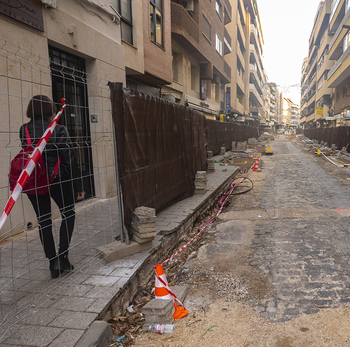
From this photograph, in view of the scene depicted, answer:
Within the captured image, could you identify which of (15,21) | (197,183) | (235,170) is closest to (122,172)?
(15,21)

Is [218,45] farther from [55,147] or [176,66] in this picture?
[55,147]

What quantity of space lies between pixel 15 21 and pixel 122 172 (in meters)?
3.44

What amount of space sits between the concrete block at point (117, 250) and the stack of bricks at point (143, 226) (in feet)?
0.34

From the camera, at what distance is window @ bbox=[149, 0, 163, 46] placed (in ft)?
39.9

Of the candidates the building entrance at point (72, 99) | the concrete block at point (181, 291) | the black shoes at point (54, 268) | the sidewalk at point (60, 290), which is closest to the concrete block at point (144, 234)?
the sidewalk at point (60, 290)

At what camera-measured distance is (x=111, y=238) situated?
4609mm

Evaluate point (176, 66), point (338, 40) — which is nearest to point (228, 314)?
point (176, 66)

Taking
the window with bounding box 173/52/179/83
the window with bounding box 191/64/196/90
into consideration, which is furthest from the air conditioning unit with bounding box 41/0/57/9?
the window with bounding box 191/64/196/90

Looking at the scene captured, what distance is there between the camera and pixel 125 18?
972 centimetres

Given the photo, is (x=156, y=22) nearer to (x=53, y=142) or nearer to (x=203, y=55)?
(x=203, y=55)

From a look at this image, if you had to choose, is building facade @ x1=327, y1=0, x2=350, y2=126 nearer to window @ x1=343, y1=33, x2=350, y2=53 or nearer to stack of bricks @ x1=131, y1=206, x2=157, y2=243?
window @ x1=343, y1=33, x2=350, y2=53

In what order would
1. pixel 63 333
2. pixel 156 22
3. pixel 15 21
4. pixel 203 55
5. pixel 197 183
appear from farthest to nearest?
pixel 203 55
pixel 156 22
pixel 197 183
pixel 15 21
pixel 63 333

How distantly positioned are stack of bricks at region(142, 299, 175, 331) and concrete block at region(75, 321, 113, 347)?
1.23ft

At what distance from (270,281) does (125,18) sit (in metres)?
9.47
